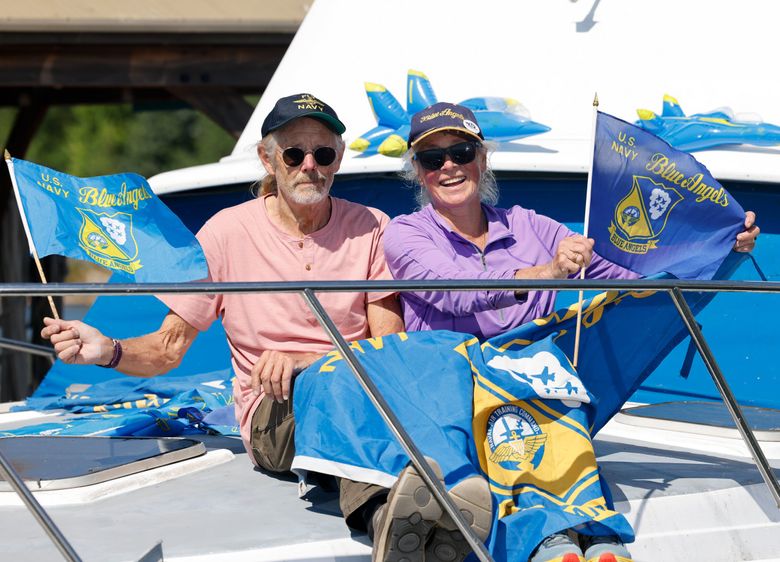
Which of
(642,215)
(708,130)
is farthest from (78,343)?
(708,130)

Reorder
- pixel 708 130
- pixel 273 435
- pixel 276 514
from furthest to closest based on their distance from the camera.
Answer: pixel 708 130
pixel 273 435
pixel 276 514

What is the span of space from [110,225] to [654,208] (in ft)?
5.38

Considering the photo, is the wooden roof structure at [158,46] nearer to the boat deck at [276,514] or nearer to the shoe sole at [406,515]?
the boat deck at [276,514]

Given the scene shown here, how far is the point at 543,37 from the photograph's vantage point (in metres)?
5.18

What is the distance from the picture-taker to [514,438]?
2.88m

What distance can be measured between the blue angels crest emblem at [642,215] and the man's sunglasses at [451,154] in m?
0.48

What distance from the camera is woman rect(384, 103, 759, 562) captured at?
336cm

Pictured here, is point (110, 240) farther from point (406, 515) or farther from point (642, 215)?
point (642, 215)

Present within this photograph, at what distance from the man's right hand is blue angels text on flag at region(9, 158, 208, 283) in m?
0.24

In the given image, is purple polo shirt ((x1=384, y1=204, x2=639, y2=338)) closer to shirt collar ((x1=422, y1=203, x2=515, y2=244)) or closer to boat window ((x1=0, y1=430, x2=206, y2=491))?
shirt collar ((x1=422, y1=203, x2=515, y2=244))

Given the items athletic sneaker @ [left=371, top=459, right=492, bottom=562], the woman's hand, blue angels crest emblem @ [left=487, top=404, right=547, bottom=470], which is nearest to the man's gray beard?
the woman's hand

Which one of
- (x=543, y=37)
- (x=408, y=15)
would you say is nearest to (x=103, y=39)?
(x=408, y=15)

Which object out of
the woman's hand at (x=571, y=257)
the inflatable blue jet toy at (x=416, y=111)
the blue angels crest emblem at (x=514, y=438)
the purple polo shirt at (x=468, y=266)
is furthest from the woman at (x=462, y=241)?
the inflatable blue jet toy at (x=416, y=111)

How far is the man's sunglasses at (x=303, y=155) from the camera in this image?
3.52 metres
